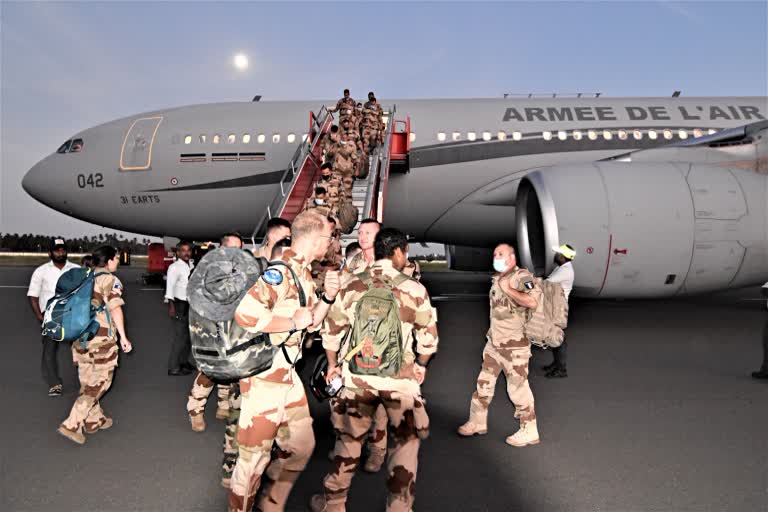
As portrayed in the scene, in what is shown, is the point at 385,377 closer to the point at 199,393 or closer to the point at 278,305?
the point at 278,305

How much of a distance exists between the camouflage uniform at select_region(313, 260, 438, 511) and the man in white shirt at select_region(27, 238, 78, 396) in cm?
389

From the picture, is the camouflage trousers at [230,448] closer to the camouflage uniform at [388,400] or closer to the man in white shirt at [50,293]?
the camouflage uniform at [388,400]

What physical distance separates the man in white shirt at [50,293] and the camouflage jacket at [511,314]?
439 centimetres

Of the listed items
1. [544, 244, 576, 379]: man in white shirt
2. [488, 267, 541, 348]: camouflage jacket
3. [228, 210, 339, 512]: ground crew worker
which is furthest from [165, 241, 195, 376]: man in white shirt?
[544, 244, 576, 379]: man in white shirt

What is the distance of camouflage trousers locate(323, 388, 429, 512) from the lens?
2.62 meters

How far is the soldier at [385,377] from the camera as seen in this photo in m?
2.68

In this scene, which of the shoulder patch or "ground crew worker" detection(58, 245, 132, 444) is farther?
"ground crew worker" detection(58, 245, 132, 444)

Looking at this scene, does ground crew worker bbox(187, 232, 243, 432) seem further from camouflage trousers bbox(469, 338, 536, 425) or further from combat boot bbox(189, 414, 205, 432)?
camouflage trousers bbox(469, 338, 536, 425)

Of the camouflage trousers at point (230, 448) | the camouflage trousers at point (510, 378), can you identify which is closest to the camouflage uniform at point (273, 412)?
the camouflage trousers at point (230, 448)

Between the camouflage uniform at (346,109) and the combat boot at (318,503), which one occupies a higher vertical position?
the camouflage uniform at (346,109)

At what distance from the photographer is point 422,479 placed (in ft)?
11.0

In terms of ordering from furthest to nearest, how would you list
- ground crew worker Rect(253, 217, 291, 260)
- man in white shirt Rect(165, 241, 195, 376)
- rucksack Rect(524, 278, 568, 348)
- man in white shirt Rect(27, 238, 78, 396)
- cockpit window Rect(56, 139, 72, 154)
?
cockpit window Rect(56, 139, 72, 154)
man in white shirt Rect(165, 241, 195, 376)
man in white shirt Rect(27, 238, 78, 396)
rucksack Rect(524, 278, 568, 348)
ground crew worker Rect(253, 217, 291, 260)

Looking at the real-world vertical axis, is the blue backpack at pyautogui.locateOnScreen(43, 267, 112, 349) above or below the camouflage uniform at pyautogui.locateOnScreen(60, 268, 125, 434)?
above

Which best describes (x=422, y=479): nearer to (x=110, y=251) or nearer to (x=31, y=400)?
(x=110, y=251)
